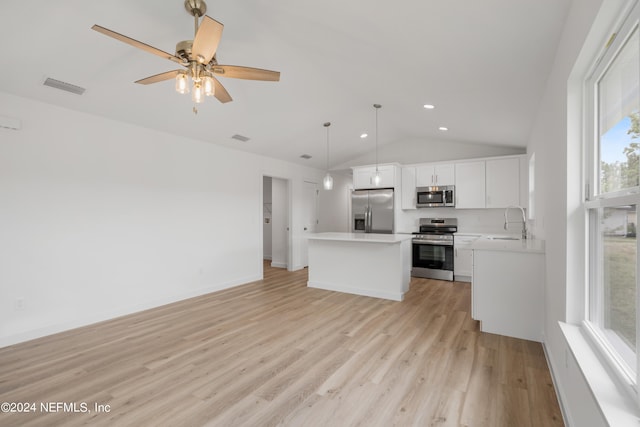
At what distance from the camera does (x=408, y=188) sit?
6.57m

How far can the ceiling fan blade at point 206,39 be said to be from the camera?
1766mm

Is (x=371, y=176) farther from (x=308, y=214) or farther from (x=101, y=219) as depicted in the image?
(x=101, y=219)

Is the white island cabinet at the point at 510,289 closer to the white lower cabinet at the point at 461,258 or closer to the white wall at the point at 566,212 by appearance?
the white wall at the point at 566,212

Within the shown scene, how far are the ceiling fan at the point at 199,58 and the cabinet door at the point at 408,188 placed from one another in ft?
15.8

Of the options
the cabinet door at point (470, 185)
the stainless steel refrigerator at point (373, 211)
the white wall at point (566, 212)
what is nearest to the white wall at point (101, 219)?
the stainless steel refrigerator at point (373, 211)

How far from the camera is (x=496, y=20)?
78.9 inches

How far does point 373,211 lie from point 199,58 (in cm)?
520

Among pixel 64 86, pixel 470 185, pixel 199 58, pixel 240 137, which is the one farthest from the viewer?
pixel 470 185

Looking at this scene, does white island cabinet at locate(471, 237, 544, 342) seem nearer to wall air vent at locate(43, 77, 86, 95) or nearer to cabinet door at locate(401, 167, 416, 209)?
cabinet door at locate(401, 167, 416, 209)

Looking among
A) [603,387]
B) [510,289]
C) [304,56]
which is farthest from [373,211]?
[603,387]

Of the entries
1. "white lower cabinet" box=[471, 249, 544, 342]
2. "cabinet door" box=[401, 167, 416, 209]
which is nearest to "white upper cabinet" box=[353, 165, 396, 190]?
"cabinet door" box=[401, 167, 416, 209]

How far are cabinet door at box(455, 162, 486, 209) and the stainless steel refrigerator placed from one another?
1356mm

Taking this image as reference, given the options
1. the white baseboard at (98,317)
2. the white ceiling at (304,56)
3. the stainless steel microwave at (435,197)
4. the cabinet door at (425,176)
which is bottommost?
the white baseboard at (98,317)

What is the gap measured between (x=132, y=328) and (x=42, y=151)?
2.13 meters
